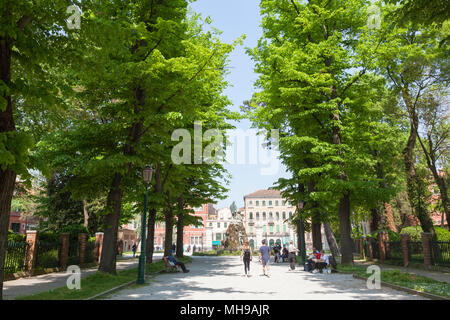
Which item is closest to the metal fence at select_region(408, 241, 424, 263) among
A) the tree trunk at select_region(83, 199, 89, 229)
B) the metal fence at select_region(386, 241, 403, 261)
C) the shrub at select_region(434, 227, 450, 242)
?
the metal fence at select_region(386, 241, 403, 261)

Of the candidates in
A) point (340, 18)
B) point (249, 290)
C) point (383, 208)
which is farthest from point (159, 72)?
point (383, 208)

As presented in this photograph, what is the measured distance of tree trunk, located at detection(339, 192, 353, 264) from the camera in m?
18.6

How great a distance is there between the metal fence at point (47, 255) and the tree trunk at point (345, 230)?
1607cm

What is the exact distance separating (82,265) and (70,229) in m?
2.43

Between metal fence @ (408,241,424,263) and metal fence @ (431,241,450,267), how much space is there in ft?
4.78

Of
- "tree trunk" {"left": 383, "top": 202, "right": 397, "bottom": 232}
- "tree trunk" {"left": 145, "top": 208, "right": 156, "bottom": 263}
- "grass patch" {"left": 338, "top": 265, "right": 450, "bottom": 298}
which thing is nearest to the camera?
"grass patch" {"left": 338, "top": 265, "right": 450, "bottom": 298}

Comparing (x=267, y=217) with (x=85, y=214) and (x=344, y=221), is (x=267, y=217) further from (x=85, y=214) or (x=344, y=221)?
(x=344, y=221)

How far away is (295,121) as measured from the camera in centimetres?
2039

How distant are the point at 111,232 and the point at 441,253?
16.1m

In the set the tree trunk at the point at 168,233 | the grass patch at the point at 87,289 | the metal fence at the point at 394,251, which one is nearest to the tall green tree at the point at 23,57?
the grass patch at the point at 87,289

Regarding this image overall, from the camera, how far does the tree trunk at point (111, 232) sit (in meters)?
13.1

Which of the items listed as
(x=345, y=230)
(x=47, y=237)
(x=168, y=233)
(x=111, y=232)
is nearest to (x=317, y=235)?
(x=345, y=230)

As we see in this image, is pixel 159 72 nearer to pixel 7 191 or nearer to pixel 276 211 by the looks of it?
pixel 7 191

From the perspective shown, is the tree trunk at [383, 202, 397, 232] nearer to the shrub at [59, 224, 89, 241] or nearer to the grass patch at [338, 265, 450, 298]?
the grass patch at [338, 265, 450, 298]
